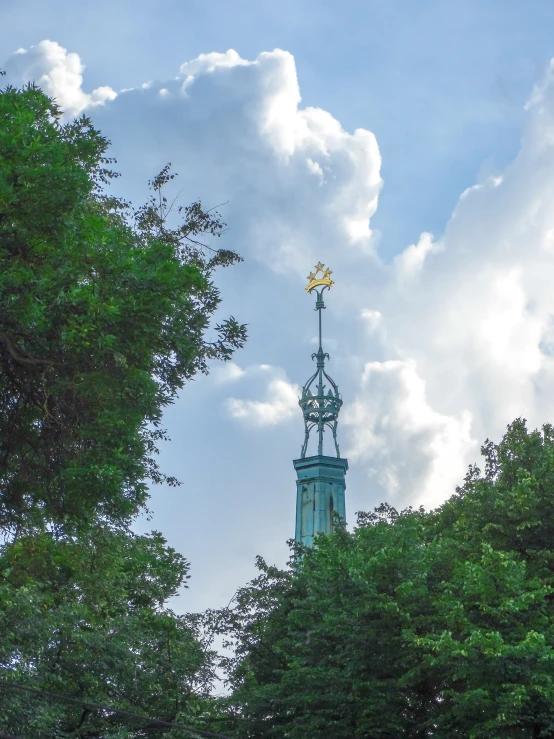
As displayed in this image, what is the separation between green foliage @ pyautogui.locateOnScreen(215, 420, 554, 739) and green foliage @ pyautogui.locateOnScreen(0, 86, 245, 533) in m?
6.94

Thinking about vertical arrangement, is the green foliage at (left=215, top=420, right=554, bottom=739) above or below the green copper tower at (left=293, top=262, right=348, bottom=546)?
below

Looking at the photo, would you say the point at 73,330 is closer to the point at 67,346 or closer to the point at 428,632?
the point at 67,346

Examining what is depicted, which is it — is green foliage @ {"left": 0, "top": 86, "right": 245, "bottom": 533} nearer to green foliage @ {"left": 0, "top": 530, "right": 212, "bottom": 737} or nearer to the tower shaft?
green foliage @ {"left": 0, "top": 530, "right": 212, "bottom": 737}

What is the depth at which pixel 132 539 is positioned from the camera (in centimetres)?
2072

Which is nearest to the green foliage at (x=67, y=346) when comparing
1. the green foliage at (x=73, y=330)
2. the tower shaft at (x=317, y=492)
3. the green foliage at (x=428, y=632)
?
the green foliage at (x=73, y=330)

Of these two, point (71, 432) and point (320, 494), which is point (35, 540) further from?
point (320, 494)

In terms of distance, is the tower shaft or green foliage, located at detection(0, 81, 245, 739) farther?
the tower shaft

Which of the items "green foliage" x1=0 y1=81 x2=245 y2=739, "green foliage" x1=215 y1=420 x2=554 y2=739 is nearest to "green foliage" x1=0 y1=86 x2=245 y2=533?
"green foliage" x1=0 y1=81 x2=245 y2=739

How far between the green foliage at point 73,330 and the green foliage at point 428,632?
22.8 ft

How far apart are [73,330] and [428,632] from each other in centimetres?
1057

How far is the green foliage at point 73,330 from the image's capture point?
11789mm

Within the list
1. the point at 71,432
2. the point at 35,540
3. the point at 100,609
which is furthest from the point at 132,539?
the point at 71,432

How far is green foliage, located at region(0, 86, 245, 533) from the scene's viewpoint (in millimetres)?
11789

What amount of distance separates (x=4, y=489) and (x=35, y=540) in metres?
4.01
